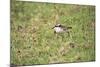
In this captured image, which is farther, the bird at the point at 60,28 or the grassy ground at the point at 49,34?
the bird at the point at 60,28

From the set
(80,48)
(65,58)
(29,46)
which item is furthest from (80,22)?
(29,46)

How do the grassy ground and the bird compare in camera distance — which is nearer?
the grassy ground

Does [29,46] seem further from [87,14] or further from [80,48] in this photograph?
[87,14]

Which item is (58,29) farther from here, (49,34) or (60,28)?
(49,34)

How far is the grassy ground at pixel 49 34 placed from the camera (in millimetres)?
2121

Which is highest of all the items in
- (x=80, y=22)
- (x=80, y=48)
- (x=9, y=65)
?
(x=80, y=22)

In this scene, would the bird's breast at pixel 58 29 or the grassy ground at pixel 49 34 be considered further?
the bird's breast at pixel 58 29

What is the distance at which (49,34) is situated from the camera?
225cm

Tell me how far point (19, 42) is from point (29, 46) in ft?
0.42

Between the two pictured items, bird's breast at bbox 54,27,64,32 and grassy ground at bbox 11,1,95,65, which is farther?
bird's breast at bbox 54,27,64,32

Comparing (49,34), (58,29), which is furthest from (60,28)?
(49,34)

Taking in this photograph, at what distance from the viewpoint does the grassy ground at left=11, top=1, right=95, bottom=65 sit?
2121 millimetres
